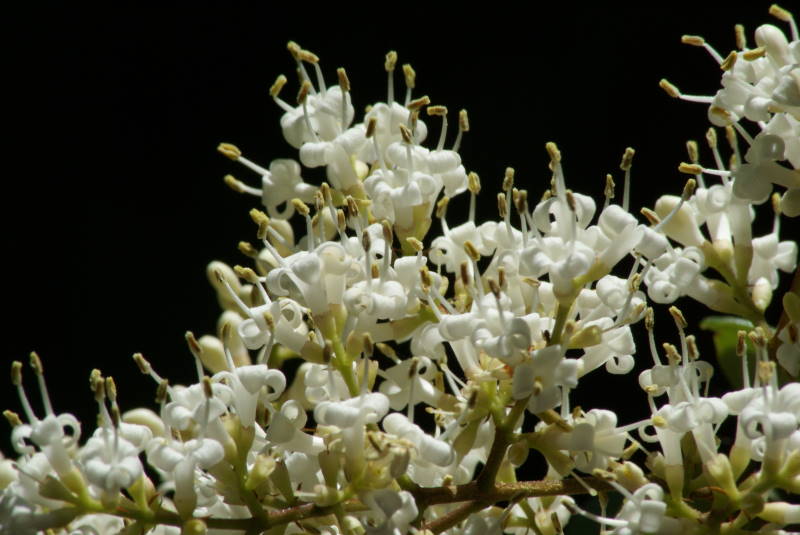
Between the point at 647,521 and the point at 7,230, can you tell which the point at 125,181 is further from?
the point at 647,521

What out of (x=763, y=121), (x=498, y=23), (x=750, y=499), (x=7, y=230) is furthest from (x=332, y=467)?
(x=7, y=230)

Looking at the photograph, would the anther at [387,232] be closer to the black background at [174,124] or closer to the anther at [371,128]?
the anther at [371,128]

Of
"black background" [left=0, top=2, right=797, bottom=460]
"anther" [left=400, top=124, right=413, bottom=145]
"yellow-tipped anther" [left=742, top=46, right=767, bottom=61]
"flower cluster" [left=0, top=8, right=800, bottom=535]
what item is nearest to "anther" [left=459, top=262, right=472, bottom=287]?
"flower cluster" [left=0, top=8, right=800, bottom=535]

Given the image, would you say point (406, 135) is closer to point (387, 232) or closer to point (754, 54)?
point (387, 232)

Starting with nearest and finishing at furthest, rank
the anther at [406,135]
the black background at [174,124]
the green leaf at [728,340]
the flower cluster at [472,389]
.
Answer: the flower cluster at [472,389] < the anther at [406,135] < the green leaf at [728,340] < the black background at [174,124]

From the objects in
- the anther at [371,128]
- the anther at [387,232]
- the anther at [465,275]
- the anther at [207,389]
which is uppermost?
the anther at [371,128]

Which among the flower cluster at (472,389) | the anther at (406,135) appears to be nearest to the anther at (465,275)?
the flower cluster at (472,389)
